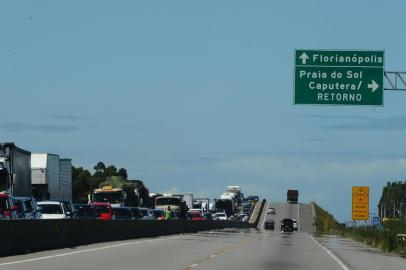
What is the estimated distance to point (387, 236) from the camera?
53.0m

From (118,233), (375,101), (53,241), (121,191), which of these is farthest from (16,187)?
(121,191)

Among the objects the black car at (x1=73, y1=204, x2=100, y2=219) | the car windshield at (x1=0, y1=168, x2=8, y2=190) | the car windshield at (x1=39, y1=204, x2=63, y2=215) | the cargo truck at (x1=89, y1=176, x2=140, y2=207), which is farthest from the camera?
the cargo truck at (x1=89, y1=176, x2=140, y2=207)

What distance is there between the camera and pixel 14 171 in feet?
157

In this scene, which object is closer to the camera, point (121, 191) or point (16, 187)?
point (16, 187)

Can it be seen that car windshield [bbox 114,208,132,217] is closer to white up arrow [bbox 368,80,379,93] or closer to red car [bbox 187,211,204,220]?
white up arrow [bbox 368,80,379,93]

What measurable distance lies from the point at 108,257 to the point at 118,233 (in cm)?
1811

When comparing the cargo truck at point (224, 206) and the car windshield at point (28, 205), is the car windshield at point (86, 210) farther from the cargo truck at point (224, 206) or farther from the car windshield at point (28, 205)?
the cargo truck at point (224, 206)

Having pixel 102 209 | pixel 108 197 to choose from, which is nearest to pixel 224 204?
pixel 108 197

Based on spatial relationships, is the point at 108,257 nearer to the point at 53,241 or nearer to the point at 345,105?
the point at 53,241

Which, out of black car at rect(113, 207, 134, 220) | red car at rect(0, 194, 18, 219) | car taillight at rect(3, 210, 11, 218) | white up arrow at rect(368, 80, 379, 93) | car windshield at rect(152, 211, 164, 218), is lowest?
car windshield at rect(152, 211, 164, 218)

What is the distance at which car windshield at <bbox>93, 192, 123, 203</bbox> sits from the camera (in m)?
74.8

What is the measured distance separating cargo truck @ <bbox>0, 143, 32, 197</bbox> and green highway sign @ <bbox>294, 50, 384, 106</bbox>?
12.9 meters

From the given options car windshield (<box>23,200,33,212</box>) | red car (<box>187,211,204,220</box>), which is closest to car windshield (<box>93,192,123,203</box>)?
red car (<box>187,211,204,220</box>)

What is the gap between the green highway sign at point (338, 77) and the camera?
139ft
